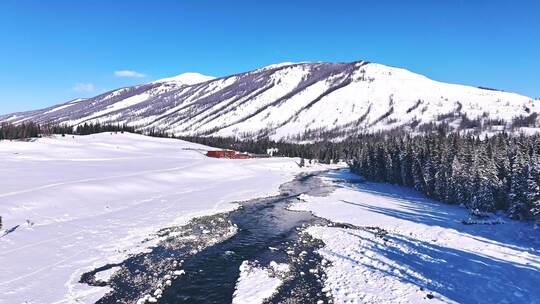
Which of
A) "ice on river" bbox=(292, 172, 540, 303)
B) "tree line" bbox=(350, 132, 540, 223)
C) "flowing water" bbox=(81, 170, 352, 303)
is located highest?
"tree line" bbox=(350, 132, 540, 223)

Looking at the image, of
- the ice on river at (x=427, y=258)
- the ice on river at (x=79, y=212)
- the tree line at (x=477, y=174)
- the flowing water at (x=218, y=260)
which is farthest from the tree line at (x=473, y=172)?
the ice on river at (x=79, y=212)

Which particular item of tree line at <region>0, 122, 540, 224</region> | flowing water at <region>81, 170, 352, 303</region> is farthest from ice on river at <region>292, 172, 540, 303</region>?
tree line at <region>0, 122, 540, 224</region>

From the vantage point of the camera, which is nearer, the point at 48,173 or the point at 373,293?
the point at 373,293

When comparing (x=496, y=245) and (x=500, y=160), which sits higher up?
(x=500, y=160)

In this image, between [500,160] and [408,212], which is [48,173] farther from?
[500,160]

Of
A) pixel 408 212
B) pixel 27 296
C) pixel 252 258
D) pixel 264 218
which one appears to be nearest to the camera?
pixel 27 296

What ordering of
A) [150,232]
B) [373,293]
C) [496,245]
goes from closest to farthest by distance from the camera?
[373,293], [496,245], [150,232]

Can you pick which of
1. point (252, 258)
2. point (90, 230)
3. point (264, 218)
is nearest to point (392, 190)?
point (264, 218)

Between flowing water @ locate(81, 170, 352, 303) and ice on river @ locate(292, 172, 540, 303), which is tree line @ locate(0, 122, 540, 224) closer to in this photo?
ice on river @ locate(292, 172, 540, 303)

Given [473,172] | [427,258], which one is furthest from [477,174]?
[427,258]
